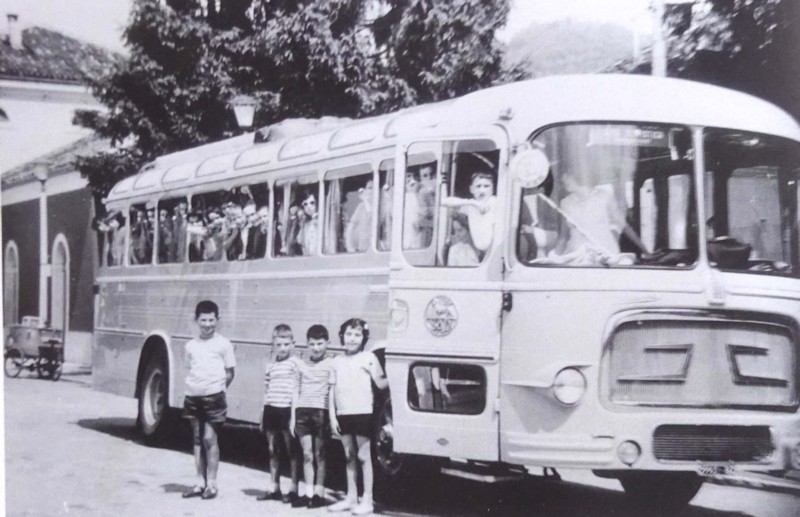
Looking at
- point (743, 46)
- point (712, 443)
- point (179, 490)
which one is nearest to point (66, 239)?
point (179, 490)

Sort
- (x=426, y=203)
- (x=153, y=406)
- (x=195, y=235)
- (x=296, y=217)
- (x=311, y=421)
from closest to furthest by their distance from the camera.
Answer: (x=426, y=203) → (x=311, y=421) → (x=296, y=217) → (x=195, y=235) → (x=153, y=406)

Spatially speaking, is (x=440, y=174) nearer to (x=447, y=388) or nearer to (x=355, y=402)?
(x=447, y=388)

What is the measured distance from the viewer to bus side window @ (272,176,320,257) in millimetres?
8336

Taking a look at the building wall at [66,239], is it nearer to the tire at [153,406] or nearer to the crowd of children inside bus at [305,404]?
the tire at [153,406]

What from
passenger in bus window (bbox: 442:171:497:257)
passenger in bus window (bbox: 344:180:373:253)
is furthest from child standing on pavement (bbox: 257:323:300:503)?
passenger in bus window (bbox: 442:171:497:257)

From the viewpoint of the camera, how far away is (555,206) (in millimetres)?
6250

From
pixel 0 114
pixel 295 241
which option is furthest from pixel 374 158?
pixel 0 114

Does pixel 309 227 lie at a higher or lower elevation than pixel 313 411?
higher

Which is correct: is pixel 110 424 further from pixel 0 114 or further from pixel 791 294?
pixel 791 294

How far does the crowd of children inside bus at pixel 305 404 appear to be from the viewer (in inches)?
277

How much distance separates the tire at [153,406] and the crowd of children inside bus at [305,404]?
2.64m

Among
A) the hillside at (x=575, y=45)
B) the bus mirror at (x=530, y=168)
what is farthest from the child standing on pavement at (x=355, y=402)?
the hillside at (x=575, y=45)

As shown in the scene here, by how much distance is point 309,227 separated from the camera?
837 cm

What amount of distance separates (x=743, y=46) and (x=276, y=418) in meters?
3.79
